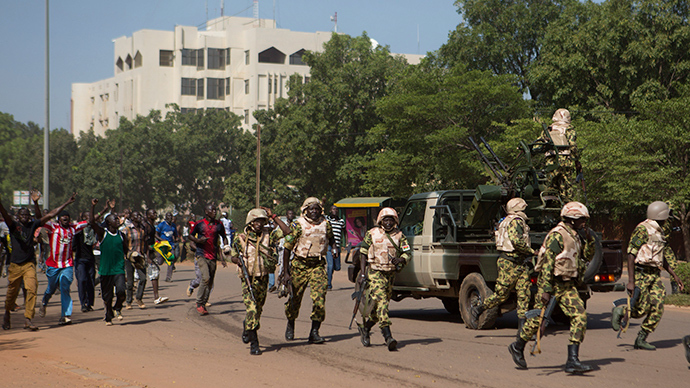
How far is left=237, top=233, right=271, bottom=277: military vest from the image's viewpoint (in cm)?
929

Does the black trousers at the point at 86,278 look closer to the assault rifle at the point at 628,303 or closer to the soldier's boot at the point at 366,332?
the soldier's boot at the point at 366,332

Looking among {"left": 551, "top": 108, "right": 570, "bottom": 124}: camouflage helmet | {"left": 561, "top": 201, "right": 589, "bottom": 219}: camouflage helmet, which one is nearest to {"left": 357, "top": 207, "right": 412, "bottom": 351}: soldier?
{"left": 561, "top": 201, "right": 589, "bottom": 219}: camouflage helmet

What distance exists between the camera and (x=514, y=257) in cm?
1000

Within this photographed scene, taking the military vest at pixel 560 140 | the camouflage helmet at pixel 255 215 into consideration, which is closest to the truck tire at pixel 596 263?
the military vest at pixel 560 140

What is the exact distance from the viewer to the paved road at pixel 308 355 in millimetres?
7398

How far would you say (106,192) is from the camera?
7044cm

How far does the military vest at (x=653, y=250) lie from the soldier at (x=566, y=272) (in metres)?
1.77

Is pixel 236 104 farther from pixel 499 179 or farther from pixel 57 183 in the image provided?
pixel 499 179

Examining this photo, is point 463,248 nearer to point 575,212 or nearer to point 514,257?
point 514,257

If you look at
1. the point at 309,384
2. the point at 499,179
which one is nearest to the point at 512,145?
the point at 499,179

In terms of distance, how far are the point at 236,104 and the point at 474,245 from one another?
270ft

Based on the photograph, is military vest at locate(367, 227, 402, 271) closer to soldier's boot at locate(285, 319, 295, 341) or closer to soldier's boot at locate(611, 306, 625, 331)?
soldier's boot at locate(285, 319, 295, 341)

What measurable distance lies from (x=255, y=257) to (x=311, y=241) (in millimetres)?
770

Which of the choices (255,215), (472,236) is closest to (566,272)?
(255,215)
